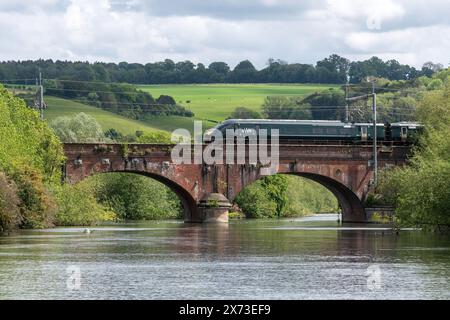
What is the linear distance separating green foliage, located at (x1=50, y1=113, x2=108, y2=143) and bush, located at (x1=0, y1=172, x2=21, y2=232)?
177 feet

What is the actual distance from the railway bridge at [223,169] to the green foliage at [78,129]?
28406mm

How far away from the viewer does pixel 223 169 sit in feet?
321

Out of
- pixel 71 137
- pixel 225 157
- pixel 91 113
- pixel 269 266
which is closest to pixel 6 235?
pixel 269 266

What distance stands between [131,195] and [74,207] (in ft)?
86.7

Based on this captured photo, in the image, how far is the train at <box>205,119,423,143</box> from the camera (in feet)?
333

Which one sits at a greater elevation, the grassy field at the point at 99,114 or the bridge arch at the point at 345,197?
the grassy field at the point at 99,114

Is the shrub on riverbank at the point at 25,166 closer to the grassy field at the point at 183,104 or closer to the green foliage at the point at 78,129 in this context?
the green foliage at the point at 78,129

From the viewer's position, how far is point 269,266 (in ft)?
159

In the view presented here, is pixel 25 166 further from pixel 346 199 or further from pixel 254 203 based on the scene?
pixel 254 203

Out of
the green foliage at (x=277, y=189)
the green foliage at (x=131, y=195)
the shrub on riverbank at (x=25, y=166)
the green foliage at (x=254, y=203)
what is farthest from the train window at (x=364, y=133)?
the shrub on riverbank at (x=25, y=166)

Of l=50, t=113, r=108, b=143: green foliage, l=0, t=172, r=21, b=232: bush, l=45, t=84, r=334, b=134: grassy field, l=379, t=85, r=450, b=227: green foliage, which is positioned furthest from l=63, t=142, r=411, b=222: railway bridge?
l=45, t=84, r=334, b=134: grassy field

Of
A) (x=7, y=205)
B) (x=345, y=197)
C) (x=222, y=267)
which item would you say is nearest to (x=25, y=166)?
(x=7, y=205)

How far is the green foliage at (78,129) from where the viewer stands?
4961 inches

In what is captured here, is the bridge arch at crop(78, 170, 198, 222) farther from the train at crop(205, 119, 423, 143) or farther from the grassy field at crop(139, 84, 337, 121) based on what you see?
the grassy field at crop(139, 84, 337, 121)
